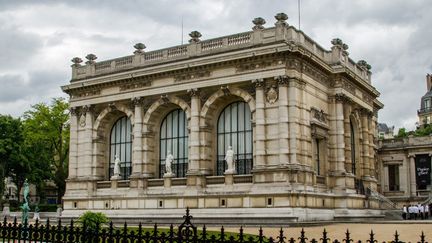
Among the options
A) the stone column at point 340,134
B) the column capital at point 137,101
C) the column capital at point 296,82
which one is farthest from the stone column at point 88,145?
the stone column at point 340,134

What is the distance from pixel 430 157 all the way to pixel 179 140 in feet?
87.4

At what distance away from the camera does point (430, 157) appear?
56438mm

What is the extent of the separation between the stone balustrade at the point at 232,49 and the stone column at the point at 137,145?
3.29 m

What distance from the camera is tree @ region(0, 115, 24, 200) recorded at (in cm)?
6134

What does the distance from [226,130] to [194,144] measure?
264 cm

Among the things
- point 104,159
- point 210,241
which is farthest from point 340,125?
point 210,241

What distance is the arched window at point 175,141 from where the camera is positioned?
43719 mm

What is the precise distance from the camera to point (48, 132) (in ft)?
215

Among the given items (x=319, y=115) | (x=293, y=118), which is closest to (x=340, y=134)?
(x=319, y=115)

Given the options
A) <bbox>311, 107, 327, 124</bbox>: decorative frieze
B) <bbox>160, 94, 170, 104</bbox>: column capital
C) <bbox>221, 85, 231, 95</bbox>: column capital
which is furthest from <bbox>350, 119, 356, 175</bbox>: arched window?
<bbox>160, 94, 170, 104</bbox>: column capital

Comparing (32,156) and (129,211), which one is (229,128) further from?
(32,156)

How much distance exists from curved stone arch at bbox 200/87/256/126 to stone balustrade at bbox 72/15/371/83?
117 inches

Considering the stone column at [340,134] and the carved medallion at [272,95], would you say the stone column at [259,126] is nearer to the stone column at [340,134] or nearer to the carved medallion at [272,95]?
the carved medallion at [272,95]

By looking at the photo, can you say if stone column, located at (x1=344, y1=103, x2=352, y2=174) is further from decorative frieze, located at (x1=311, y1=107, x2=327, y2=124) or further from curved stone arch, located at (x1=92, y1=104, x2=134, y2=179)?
curved stone arch, located at (x1=92, y1=104, x2=134, y2=179)
